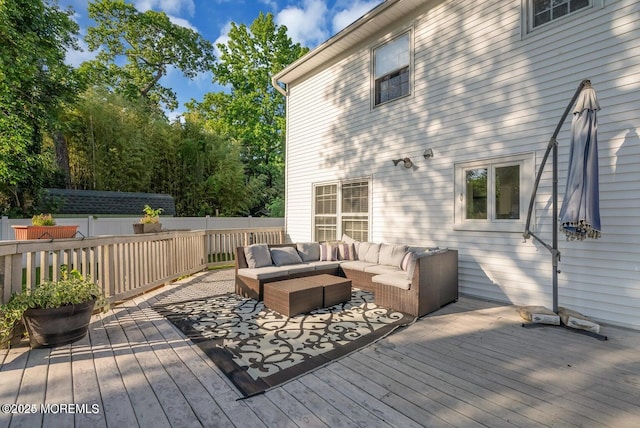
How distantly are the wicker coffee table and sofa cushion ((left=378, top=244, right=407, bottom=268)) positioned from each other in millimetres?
1111

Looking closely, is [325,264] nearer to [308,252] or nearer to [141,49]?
[308,252]

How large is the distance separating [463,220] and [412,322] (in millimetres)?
2027

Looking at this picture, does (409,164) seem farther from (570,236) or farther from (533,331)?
(533,331)

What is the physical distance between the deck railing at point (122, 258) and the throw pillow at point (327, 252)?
8.55 ft

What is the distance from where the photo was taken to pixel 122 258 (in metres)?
4.20

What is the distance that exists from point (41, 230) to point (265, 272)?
267 centimetres

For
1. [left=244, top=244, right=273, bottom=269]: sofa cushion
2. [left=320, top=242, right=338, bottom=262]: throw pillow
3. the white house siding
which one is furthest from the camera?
[left=320, top=242, right=338, bottom=262]: throw pillow

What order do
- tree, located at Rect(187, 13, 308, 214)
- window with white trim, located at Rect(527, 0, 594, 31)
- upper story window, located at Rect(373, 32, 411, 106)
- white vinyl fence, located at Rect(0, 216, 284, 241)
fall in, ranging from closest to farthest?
Result: window with white trim, located at Rect(527, 0, 594, 31)
upper story window, located at Rect(373, 32, 411, 106)
white vinyl fence, located at Rect(0, 216, 284, 241)
tree, located at Rect(187, 13, 308, 214)

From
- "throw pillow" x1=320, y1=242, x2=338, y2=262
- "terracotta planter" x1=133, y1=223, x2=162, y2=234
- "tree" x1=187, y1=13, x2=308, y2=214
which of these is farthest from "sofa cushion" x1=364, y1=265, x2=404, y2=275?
"tree" x1=187, y1=13, x2=308, y2=214

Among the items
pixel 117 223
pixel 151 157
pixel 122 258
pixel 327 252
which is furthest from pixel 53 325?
A: pixel 151 157

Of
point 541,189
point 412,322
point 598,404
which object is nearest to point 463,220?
point 541,189

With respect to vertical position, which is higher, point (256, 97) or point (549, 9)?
point (256, 97)

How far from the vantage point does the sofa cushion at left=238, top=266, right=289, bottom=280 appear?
4.45 meters

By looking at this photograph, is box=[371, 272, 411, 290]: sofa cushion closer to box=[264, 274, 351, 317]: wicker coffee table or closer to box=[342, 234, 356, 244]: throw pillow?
box=[264, 274, 351, 317]: wicker coffee table
